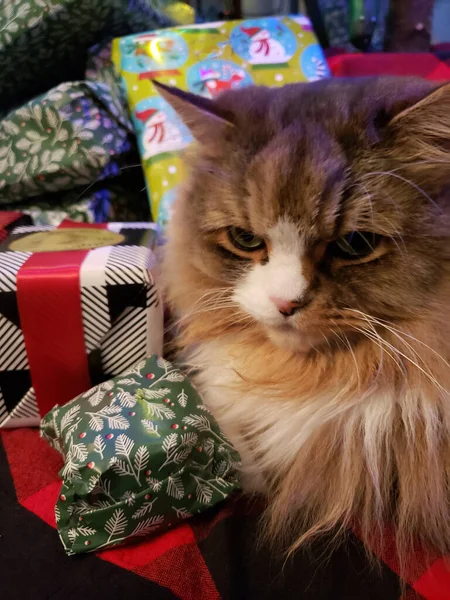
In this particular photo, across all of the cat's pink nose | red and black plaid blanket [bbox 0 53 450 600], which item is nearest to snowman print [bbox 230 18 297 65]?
the cat's pink nose

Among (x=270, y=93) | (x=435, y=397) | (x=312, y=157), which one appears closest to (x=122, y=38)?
(x=270, y=93)

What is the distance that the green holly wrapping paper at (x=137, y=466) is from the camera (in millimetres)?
750

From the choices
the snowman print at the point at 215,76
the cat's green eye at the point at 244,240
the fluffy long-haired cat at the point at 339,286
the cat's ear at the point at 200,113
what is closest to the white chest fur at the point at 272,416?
the fluffy long-haired cat at the point at 339,286

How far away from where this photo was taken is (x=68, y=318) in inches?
39.8

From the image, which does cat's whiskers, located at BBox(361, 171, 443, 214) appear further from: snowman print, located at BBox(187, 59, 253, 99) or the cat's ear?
snowman print, located at BBox(187, 59, 253, 99)

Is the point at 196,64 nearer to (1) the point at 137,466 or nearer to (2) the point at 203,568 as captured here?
(1) the point at 137,466

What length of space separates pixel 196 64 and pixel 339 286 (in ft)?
3.91

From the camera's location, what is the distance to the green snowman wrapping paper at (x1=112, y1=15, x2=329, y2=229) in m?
1.55

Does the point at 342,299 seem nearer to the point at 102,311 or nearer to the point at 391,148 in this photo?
the point at 391,148

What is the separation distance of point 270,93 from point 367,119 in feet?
0.79

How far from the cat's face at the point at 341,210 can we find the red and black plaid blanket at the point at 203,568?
0.33 metres

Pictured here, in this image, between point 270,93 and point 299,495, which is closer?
point 299,495

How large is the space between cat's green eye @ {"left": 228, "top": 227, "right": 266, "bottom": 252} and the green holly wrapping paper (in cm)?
28

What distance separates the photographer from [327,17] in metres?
2.22
